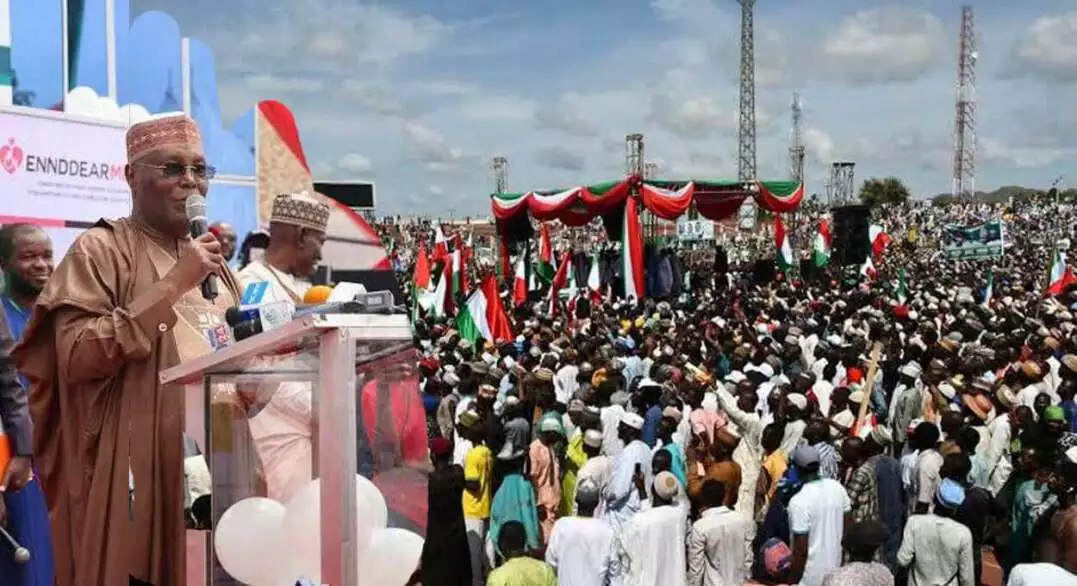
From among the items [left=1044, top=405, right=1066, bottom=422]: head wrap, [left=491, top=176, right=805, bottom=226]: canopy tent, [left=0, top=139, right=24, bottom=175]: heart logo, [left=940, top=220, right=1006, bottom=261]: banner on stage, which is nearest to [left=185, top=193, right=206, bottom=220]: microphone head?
[left=0, top=139, right=24, bottom=175]: heart logo

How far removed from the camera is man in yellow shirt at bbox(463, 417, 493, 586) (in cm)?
727

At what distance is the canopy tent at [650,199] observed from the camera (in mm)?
16281

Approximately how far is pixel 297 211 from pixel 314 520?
1.40 meters

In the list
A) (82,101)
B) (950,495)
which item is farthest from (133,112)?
(950,495)

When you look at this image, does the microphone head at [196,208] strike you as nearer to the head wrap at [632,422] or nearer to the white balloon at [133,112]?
the white balloon at [133,112]

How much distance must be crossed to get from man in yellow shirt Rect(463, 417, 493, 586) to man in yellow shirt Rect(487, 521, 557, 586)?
5.29 feet

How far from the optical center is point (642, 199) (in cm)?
1631

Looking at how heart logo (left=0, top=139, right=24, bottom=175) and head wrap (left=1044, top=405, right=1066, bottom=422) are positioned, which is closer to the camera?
heart logo (left=0, top=139, right=24, bottom=175)

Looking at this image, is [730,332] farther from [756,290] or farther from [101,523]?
[101,523]

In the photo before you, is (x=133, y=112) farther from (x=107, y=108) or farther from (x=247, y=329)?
(x=247, y=329)

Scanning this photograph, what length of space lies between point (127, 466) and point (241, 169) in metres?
4.95

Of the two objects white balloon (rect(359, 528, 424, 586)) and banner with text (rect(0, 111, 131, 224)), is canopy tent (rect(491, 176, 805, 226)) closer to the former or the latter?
banner with text (rect(0, 111, 131, 224))

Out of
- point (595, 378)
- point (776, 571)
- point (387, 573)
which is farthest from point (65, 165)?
point (595, 378)

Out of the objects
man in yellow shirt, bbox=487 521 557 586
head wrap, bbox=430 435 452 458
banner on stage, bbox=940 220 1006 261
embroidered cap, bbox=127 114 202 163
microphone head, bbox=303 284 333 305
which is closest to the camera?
microphone head, bbox=303 284 333 305
